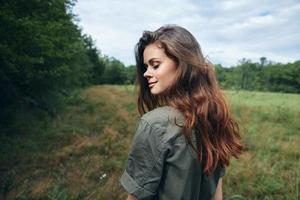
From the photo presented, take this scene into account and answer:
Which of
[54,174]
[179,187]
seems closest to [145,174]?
[179,187]

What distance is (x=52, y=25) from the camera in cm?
1241

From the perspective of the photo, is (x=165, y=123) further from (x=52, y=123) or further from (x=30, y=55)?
(x=52, y=123)

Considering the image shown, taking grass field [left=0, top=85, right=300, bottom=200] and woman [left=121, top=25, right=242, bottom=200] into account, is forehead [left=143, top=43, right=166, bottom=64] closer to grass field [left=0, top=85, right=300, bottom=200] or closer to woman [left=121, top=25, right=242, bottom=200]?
woman [left=121, top=25, right=242, bottom=200]

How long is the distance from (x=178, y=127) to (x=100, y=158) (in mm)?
8460

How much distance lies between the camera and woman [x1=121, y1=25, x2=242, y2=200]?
1542mm

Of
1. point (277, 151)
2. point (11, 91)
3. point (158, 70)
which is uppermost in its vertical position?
point (158, 70)

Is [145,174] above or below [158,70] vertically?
below

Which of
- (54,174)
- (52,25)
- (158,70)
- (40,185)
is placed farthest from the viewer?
(52,25)

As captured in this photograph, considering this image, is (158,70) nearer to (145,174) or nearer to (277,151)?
(145,174)

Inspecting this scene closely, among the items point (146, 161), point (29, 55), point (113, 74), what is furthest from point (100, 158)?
point (113, 74)

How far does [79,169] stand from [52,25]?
5.75 m

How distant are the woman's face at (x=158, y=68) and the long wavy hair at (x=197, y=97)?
0.9 inches

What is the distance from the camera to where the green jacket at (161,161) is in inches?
60.0

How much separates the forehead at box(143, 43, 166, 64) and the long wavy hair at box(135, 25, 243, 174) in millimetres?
21
